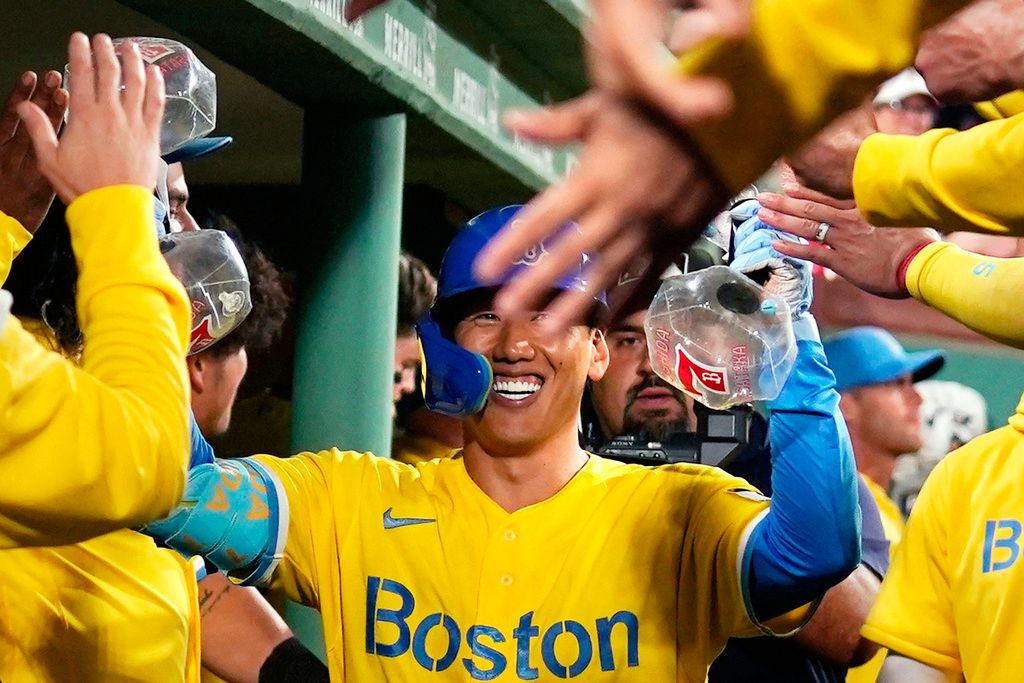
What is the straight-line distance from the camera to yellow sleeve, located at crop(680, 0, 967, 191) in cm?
122

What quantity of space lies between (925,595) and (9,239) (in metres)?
1.64

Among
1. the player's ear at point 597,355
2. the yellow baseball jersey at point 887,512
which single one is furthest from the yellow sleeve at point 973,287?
the yellow baseball jersey at point 887,512

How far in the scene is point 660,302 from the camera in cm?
278

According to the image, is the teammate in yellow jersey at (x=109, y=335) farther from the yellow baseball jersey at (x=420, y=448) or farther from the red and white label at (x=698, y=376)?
the yellow baseball jersey at (x=420, y=448)

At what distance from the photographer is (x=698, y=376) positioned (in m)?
2.56

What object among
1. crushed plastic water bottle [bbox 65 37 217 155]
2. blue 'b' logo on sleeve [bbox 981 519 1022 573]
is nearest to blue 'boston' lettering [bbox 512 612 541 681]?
blue 'b' logo on sleeve [bbox 981 519 1022 573]

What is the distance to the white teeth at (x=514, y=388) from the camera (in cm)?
284

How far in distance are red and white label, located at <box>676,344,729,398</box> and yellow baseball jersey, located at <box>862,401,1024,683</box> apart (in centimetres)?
50

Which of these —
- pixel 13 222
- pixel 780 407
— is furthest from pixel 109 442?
pixel 780 407

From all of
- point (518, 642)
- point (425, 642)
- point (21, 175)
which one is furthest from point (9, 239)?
point (518, 642)

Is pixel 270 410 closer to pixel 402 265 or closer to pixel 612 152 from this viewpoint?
pixel 402 265

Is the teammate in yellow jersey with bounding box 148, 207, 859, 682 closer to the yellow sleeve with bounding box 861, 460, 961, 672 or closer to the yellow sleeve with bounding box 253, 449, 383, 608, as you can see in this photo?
the yellow sleeve with bounding box 253, 449, 383, 608

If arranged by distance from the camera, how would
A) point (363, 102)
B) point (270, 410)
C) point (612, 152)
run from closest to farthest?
point (612, 152)
point (363, 102)
point (270, 410)

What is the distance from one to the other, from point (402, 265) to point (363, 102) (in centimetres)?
89
